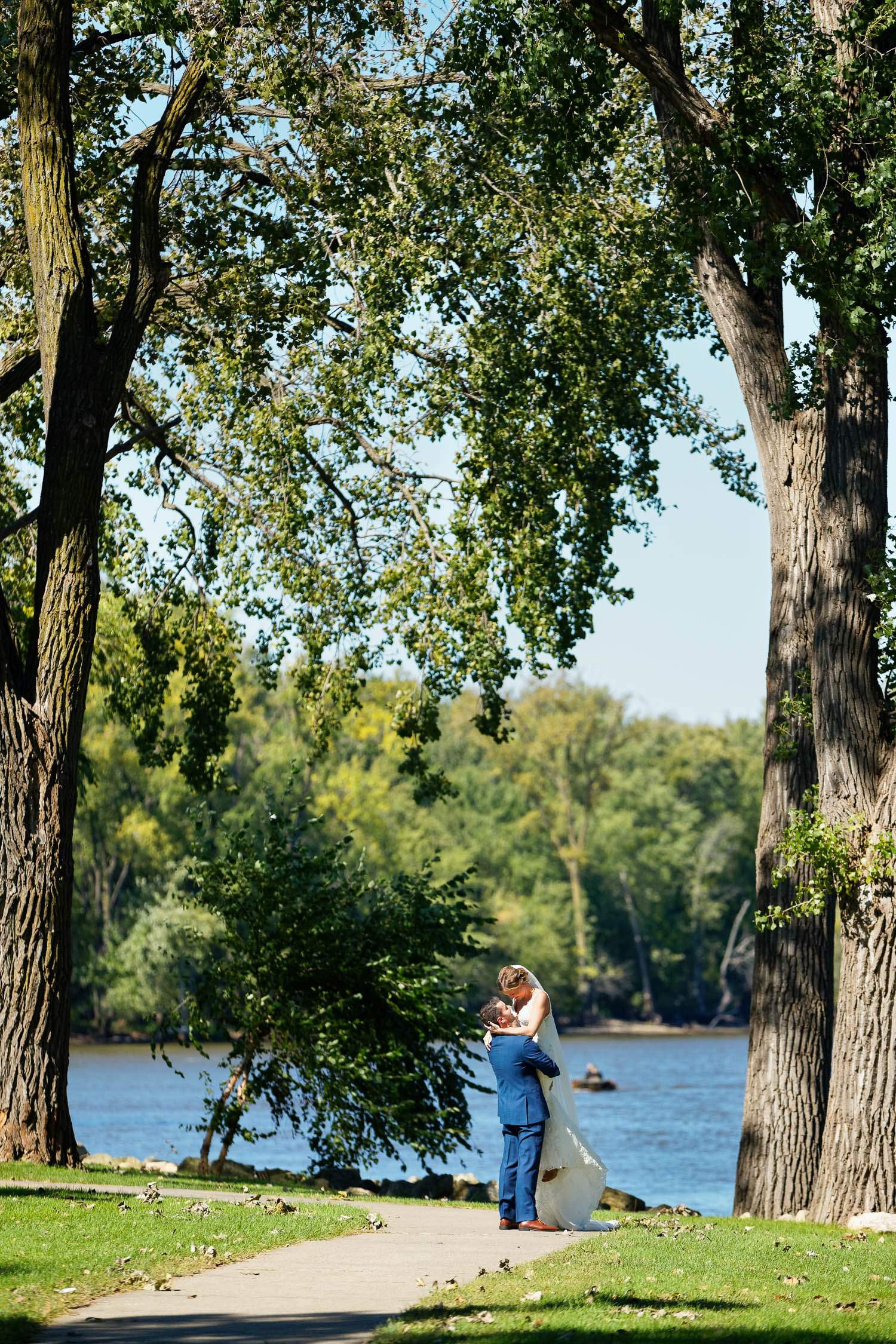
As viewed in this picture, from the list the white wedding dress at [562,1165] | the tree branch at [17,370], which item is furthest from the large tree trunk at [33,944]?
the tree branch at [17,370]

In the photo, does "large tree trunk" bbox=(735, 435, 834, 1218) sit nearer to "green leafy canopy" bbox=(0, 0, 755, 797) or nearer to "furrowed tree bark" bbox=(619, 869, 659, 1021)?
"green leafy canopy" bbox=(0, 0, 755, 797)

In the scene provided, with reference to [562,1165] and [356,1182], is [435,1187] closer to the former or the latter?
[356,1182]

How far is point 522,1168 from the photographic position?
1022 centimetres

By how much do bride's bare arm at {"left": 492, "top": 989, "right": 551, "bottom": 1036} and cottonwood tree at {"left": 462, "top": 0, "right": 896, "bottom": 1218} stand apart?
3.36 m

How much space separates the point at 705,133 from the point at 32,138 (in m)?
5.89

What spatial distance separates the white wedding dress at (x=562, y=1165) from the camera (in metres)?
10.3

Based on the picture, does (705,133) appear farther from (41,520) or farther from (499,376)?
(41,520)

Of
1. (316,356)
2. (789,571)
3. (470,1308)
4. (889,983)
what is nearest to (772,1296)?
(470,1308)

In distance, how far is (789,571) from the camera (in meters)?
14.3

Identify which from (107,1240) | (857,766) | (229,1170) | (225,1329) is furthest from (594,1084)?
(225,1329)

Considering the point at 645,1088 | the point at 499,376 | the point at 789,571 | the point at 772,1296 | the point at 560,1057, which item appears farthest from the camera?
the point at 645,1088

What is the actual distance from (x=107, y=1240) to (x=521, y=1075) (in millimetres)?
2926

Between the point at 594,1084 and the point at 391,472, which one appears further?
the point at 594,1084

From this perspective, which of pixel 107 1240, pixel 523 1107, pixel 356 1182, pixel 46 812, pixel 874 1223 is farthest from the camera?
pixel 356 1182
